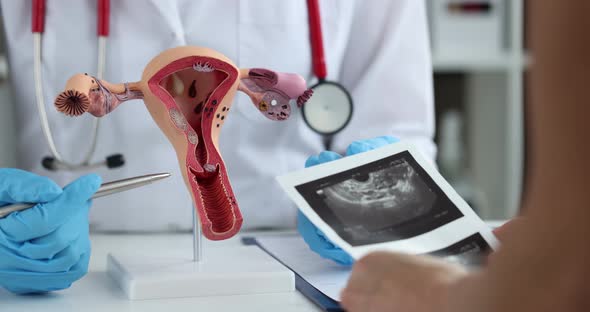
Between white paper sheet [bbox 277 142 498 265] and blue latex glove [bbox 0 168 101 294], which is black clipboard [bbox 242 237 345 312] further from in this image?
blue latex glove [bbox 0 168 101 294]

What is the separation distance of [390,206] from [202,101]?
8.3 inches

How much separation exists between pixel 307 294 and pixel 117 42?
1.62 feet

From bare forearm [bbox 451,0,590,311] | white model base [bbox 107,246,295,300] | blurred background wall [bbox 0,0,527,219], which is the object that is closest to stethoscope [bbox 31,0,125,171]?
white model base [bbox 107,246,295,300]

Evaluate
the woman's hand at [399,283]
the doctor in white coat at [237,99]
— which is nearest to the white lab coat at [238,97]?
the doctor in white coat at [237,99]

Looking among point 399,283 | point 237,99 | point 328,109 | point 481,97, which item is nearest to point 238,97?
point 237,99

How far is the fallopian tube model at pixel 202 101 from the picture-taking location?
2.21ft

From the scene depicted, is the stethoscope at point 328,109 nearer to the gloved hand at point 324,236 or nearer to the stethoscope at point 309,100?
the stethoscope at point 309,100

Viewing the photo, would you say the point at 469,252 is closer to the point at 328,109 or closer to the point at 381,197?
the point at 381,197

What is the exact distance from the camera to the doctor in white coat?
98 cm

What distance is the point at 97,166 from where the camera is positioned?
957 mm

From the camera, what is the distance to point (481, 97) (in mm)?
2354

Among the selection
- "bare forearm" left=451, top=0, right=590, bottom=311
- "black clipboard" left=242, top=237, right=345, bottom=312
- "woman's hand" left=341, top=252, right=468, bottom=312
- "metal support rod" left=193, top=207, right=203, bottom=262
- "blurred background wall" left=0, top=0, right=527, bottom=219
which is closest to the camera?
"bare forearm" left=451, top=0, right=590, bottom=311

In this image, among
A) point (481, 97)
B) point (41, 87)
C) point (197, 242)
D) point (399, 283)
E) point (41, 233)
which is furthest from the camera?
point (481, 97)

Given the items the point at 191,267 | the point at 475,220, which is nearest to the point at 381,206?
the point at 475,220
